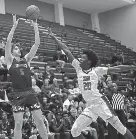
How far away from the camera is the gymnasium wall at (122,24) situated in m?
23.6

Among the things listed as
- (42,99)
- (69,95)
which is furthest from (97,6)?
(42,99)

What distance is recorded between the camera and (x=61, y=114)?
9.14m

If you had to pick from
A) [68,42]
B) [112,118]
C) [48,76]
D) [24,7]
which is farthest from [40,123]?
[24,7]

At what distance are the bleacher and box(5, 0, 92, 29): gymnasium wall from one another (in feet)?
5.38

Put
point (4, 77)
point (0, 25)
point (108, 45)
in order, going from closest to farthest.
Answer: point (4, 77)
point (0, 25)
point (108, 45)

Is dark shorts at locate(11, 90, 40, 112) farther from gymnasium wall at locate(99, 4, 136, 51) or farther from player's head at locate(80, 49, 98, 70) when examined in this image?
gymnasium wall at locate(99, 4, 136, 51)

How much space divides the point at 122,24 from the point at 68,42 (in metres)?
7.68

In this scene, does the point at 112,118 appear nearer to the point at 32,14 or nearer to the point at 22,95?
the point at 22,95

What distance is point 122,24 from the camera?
24.3 meters

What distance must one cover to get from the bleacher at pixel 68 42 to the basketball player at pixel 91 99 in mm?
7181

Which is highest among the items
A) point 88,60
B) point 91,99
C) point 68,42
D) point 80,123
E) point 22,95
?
point 68,42

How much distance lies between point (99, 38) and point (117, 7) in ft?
A: 11.5

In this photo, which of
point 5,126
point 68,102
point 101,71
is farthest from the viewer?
point 68,102

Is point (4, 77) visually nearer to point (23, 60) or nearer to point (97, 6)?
point (23, 60)
